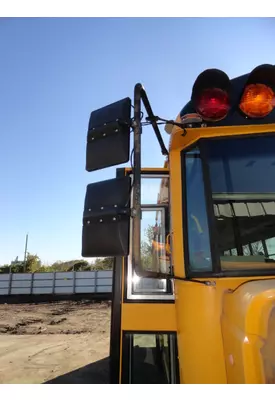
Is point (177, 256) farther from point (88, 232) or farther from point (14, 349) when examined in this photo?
point (14, 349)

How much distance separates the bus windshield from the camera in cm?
162

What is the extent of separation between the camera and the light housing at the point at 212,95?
4.96 ft

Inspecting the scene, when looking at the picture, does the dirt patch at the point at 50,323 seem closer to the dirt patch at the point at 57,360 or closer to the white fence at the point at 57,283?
the dirt patch at the point at 57,360

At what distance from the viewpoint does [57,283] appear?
22109 mm

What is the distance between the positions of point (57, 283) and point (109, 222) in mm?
22441

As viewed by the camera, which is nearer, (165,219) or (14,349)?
(165,219)

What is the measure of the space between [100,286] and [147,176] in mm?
20623

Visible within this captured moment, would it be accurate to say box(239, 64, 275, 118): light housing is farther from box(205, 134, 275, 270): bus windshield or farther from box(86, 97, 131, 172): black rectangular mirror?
box(86, 97, 131, 172): black rectangular mirror

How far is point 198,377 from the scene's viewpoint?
4.47 feet

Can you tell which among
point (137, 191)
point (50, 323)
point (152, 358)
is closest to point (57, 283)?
point (50, 323)

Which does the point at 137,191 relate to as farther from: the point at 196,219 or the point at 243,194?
the point at 243,194

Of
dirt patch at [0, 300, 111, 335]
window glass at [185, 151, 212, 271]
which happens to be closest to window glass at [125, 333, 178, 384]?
window glass at [185, 151, 212, 271]
